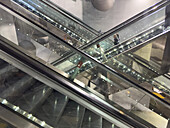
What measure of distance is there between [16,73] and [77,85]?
69 centimetres

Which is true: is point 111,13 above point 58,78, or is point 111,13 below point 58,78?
above

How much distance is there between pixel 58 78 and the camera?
5.01ft

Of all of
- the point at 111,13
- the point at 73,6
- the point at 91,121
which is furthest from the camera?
the point at 111,13

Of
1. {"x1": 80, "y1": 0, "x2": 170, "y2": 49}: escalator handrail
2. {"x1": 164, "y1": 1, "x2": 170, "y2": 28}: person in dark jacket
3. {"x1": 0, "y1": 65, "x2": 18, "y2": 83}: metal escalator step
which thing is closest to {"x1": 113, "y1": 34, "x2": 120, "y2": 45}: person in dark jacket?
{"x1": 80, "y1": 0, "x2": 170, "y2": 49}: escalator handrail

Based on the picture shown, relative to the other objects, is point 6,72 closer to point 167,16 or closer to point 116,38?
point 116,38

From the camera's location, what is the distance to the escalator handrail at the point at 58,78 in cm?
130

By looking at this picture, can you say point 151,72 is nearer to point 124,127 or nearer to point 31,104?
point 124,127

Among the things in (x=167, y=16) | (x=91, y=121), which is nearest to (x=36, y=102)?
(x=91, y=121)

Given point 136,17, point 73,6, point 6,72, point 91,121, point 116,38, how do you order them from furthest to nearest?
1. point 73,6
2. point 116,38
3. point 136,17
4. point 91,121
5. point 6,72

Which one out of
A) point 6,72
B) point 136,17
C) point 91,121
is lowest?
point 6,72

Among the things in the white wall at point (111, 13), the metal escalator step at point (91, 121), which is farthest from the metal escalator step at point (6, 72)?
the white wall at point (111, 13)

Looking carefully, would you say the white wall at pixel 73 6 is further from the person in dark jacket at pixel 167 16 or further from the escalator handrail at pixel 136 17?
the person in dark jacket at pixel 167 16

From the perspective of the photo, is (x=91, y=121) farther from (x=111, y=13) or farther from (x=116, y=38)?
(x=111, y=13)

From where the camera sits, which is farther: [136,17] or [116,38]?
[116,38]
